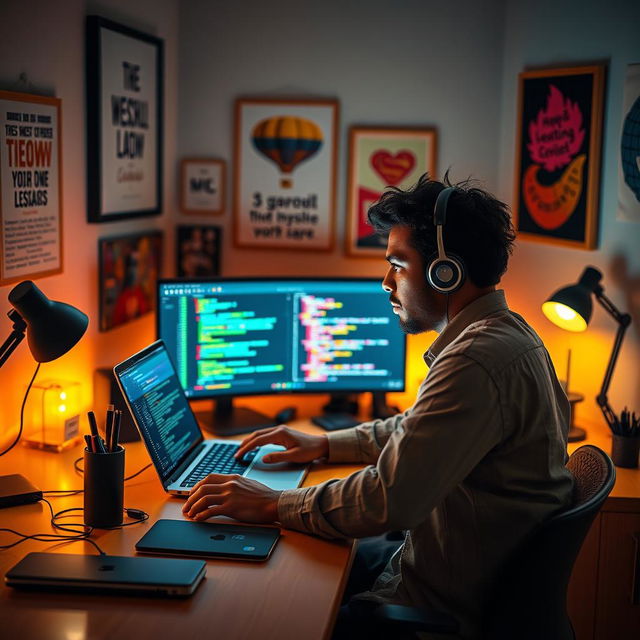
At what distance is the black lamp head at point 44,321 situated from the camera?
1.74 meters

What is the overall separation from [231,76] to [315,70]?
276 millimetres

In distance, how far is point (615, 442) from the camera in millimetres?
2246

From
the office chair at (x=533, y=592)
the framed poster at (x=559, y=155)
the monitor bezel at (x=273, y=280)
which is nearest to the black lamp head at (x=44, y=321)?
the monitor bezel at (x=273, y=280)

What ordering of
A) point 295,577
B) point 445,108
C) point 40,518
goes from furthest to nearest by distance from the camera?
1. point 445,108
2. point 40,518
3. point 295,577

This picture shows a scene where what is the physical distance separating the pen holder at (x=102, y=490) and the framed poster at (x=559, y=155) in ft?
4.97

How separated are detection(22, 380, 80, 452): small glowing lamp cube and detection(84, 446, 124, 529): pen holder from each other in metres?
0.50

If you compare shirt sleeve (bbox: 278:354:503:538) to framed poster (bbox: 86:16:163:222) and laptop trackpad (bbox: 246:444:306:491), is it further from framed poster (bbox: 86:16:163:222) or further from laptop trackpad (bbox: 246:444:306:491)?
framed poster (bbox: 86:16:163:222)

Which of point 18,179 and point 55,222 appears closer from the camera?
point 18,179

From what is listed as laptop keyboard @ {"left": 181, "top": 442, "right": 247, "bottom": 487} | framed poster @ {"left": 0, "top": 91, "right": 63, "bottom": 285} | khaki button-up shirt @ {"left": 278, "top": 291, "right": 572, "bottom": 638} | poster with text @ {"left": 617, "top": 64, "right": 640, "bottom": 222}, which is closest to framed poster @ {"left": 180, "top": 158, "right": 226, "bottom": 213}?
framed poster @ {"left": 0, "top": 91, "right": 63, "bottom": 285}

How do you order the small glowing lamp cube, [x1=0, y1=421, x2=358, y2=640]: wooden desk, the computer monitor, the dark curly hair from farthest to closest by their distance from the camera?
the computer monitor < the small glowing lamp cube < the dark curly hair < [x1=0, y1=421, x2=358, y2=640]: wooden desk

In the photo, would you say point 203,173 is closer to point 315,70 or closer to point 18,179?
point 315,70

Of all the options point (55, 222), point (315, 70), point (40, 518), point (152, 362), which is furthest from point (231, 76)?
point (40, 518)

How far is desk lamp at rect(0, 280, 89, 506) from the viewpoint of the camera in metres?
1.74

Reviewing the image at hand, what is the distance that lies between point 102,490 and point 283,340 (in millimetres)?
941
